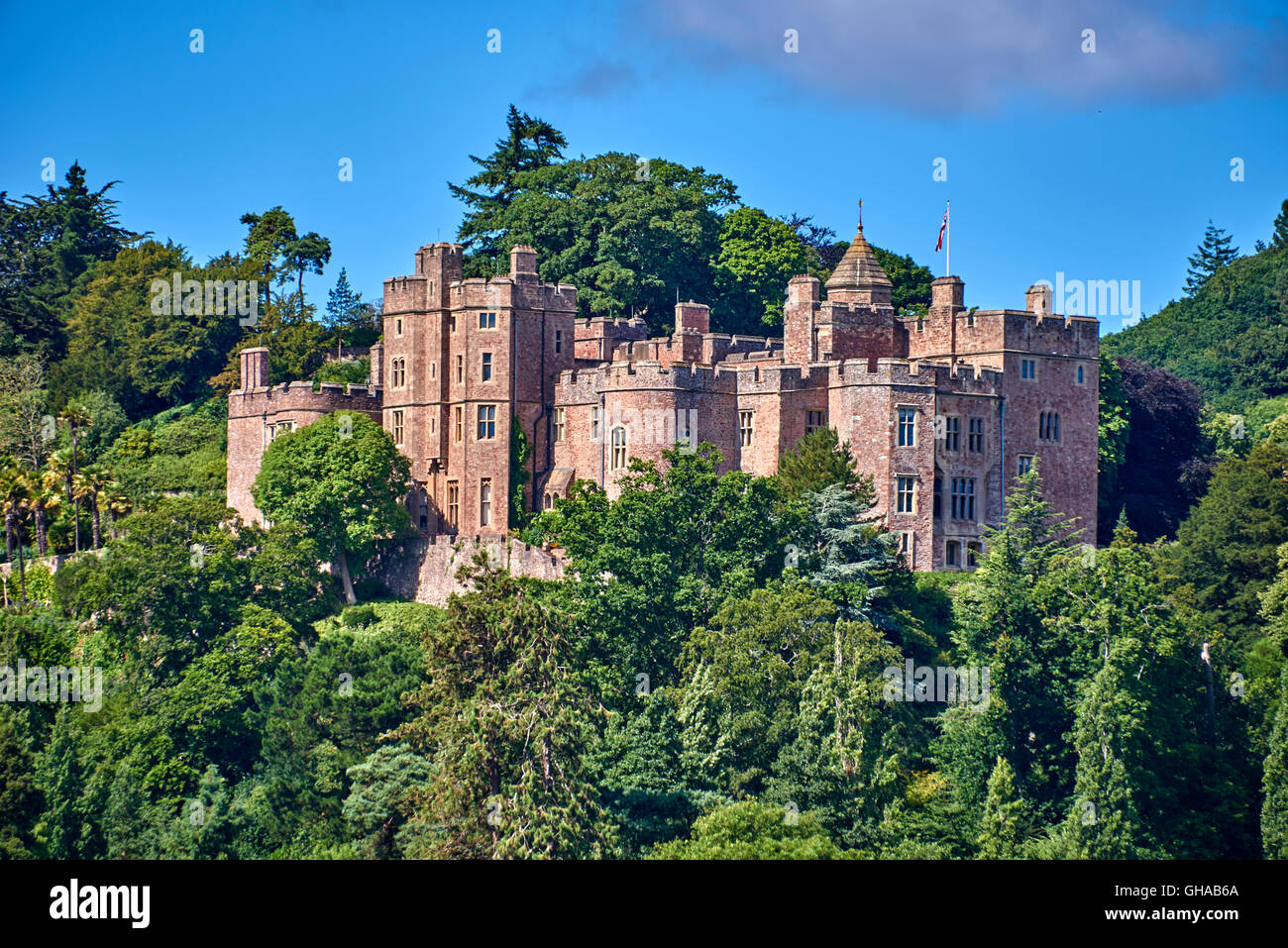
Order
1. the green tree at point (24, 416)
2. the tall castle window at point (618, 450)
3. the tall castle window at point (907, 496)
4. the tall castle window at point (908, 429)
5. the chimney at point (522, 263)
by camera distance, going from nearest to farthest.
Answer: the tall castle window at point (907, 496) < the tall castle window at point (908, 429) < the tall castle window at point (618, 450) < the chimney at point (522, 263) < the green tree at point (24, 416)

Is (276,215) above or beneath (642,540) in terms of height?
above

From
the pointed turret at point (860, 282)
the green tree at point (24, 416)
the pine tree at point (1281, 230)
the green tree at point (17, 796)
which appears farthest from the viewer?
the pine tree at point (1281, 230)

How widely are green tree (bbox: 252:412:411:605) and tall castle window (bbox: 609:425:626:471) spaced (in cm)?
777

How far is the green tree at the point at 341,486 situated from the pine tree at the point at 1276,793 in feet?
89.0

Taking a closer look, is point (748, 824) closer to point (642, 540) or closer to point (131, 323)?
point (642, 540)

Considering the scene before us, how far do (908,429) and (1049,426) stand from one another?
6490 mm

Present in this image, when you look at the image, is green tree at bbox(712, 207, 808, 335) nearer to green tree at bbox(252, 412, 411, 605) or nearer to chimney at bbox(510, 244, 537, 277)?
chimney at bbox(510, 244, 537, 277)

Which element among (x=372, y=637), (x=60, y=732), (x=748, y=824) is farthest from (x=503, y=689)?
(x=60, y=732)

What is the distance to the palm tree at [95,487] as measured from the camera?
6650cm

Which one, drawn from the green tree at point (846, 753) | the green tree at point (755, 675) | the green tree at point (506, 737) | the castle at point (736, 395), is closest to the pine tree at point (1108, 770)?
the green tree at point (846, 753)

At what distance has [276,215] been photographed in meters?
80.0

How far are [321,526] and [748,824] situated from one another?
20.6 m

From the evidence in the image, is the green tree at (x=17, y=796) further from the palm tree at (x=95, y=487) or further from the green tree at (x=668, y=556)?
the green tree at (x=668, y=556)

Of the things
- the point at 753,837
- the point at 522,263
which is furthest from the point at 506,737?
the point at 522,263
